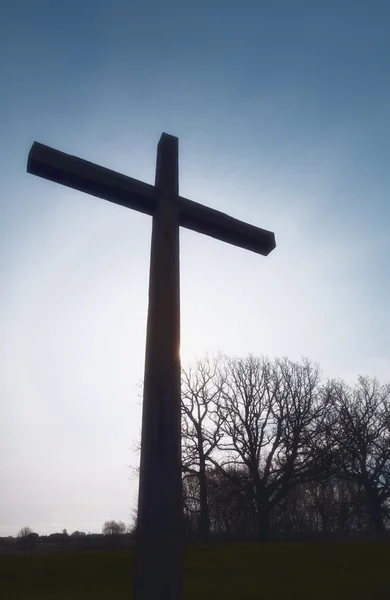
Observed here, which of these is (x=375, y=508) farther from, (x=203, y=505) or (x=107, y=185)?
(x=107, y=185)

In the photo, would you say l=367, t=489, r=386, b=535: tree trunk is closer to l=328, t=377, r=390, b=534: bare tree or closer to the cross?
l=328, t=377, r=390, b=534: bare tree

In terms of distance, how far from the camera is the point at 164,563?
2.74 metres

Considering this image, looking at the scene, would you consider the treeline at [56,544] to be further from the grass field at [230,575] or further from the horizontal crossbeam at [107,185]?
the horizontal crossbeam at [107,185]

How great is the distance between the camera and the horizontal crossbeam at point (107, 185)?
12.7ft

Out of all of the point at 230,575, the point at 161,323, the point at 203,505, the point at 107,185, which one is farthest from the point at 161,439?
the point at 203,505

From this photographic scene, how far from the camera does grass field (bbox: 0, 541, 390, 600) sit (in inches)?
465

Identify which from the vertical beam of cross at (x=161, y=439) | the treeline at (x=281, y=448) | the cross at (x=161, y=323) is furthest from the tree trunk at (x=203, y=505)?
the vertical beam of cross at (x=161, y=439)

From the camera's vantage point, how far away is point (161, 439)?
300 centimetres

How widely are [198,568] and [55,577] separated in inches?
149

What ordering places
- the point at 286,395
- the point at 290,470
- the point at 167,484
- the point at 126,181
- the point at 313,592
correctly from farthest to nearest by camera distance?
the point at 286,395 < the point at 290,470 < the point at 313,592 < the point at 126,181 < the point at 167,484

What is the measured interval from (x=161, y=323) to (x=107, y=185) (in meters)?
1.29

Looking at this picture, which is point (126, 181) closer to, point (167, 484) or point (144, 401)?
point (144, 401)

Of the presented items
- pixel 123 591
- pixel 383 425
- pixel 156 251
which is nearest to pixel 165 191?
pixel 156 251

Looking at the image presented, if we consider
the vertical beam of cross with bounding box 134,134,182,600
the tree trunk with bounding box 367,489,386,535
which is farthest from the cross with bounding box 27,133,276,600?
the tree trunk with bounding box 367,489,386,535
